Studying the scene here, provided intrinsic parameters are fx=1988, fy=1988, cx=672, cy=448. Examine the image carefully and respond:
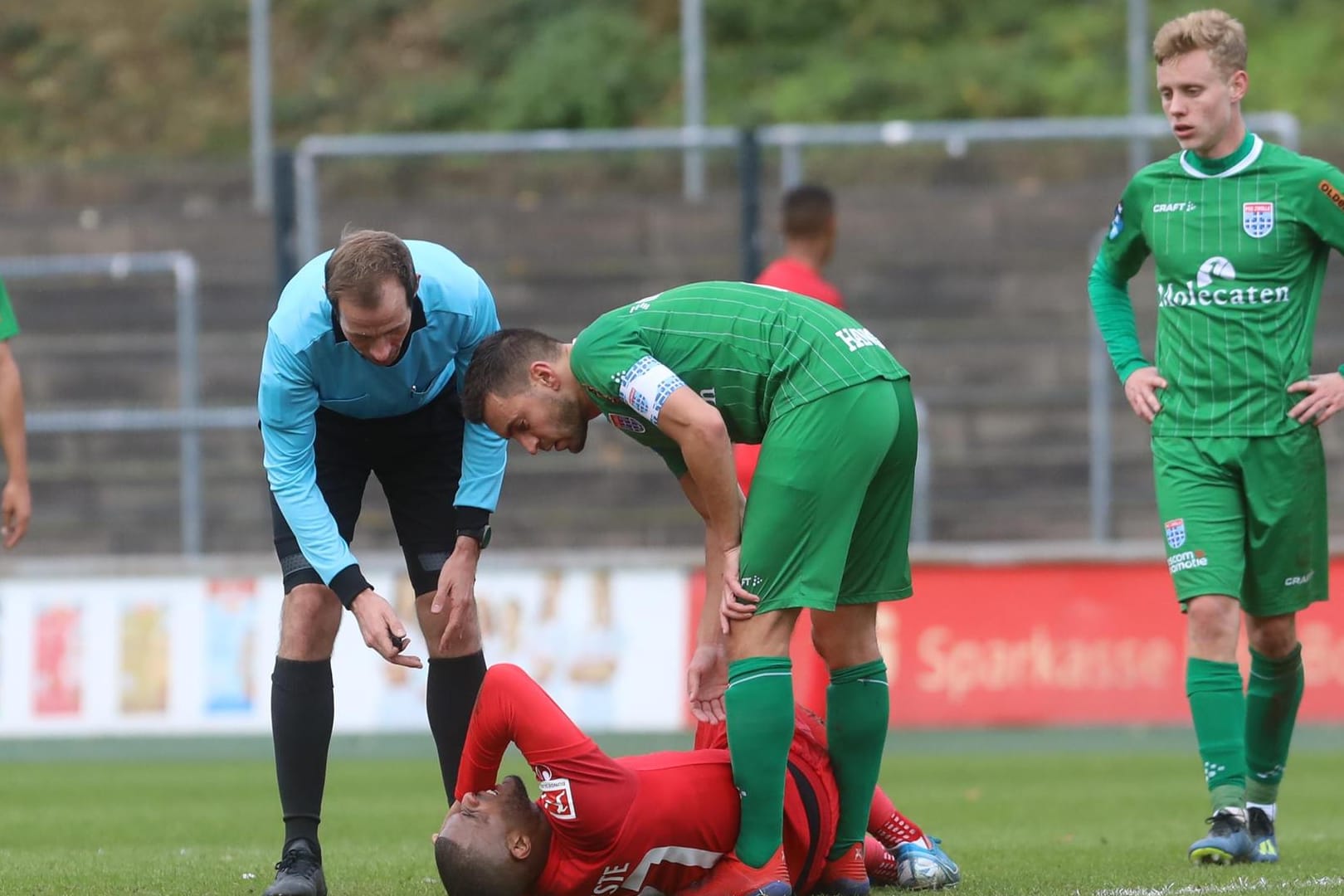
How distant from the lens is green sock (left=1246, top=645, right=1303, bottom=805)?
6363 mm

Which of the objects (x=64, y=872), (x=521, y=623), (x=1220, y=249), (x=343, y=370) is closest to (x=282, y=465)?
(x=343, y=370)

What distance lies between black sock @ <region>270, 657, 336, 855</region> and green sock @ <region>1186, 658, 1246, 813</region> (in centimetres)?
258

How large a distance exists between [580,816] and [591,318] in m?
10.9

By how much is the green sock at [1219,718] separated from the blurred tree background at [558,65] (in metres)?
14.3

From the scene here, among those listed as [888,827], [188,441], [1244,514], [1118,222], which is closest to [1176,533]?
[1244,514]

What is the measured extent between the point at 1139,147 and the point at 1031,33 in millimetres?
6169

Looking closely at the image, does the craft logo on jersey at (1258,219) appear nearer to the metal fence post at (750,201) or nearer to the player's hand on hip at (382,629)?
the player's hand on hip at (382,629)

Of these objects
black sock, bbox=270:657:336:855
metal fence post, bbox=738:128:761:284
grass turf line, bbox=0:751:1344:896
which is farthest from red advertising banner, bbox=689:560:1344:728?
black sock, bbox=270:657:336:855

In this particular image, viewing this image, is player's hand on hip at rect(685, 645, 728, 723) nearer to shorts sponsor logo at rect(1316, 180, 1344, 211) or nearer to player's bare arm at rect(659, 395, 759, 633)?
player's bare arm at rect(659, 395, 759, 633)

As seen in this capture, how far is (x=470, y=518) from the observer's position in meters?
5.86

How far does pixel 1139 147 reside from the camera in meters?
15.5

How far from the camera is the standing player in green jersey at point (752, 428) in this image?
505 centimetres

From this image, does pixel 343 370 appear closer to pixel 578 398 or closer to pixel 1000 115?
pixel 578 398

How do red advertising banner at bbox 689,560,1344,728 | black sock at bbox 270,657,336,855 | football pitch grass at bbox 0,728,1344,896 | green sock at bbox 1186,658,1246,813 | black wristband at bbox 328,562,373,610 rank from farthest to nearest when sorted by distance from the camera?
red advertising banner at bbox 689,560,1344,728 < green sock at bbox 1186,658,1246,813 < football pitch grass at bbox 0,728,1344,896 < black sock at bbox 270,657,336,855 < black wristband at bbox 328,562,373,610
